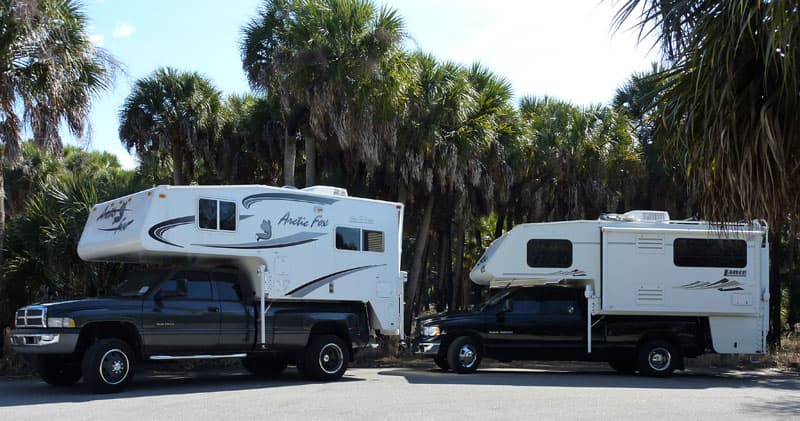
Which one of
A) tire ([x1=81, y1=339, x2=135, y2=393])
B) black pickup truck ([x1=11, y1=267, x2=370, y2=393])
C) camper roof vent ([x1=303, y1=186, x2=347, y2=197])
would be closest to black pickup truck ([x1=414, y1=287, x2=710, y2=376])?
black pickup truck ([x1=11, y1=267, x2=370, y2=393])

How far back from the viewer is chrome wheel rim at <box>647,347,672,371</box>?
16.1m

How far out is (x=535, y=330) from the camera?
15938 millimetres

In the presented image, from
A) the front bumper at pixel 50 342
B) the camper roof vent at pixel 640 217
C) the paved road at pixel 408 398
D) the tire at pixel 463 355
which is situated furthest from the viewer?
the camper roof vent at pixel 640 217

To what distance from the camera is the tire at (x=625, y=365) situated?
54.5 feet

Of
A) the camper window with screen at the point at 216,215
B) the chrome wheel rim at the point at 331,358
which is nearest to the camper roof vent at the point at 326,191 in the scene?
the camper window with screen at the point at 216,215

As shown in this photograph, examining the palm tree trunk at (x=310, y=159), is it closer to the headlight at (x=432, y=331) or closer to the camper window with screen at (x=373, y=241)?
the camper window with screen at (x=373, y=241)

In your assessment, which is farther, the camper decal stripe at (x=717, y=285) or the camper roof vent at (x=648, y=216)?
the camper roof vent at (x=648, y=216)

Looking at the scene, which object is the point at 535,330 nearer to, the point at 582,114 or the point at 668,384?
the point at 668,384

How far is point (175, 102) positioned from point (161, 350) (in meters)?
11.1

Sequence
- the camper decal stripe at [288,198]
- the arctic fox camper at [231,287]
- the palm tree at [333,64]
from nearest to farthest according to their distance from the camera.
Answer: the arctic fox camper at [231,287]
the camper decal stripe at [288,198]
the palm tree at [333,64]

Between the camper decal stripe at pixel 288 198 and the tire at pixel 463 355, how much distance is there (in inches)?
143

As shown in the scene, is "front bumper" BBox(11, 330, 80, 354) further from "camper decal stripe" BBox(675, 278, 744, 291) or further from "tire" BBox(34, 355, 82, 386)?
"camper decal stripe" BBox(675, 278, 744, 291)

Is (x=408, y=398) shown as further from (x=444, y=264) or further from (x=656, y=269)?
(x=444, y=264)

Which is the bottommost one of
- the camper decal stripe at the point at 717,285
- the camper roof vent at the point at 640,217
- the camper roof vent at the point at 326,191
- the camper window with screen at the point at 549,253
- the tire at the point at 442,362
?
the tire at the point at 442,362
